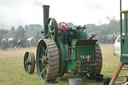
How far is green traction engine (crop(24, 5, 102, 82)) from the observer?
8.23 meters

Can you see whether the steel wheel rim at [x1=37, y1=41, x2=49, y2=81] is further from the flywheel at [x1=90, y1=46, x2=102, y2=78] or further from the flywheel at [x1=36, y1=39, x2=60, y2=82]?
the flywheel at [x1=90, y1=46, x2=102, y2=78]

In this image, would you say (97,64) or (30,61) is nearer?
(97,64)

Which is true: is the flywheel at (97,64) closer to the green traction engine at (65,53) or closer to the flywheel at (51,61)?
the green traction engine at (65,53)

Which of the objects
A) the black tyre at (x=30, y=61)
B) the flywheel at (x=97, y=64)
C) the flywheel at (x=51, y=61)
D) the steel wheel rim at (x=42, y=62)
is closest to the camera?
the flywheel at (x=51, y=61)

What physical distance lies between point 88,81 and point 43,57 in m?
2.02

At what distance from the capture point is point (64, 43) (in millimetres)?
9109

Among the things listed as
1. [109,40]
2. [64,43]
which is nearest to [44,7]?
[64,43]

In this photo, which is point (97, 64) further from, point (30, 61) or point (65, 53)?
point (30, 61)

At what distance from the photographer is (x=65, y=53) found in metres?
8.66

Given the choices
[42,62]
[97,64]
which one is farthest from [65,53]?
[97,64]

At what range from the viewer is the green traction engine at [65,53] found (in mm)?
8227

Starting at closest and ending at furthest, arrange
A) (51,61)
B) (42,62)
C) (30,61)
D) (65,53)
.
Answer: (51,61), (65,53), (42,62), (30,61)

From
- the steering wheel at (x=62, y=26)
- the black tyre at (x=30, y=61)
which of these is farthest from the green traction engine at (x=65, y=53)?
the black tyre at (x=30, y=61)

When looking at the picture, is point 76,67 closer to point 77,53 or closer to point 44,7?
point 77,53
